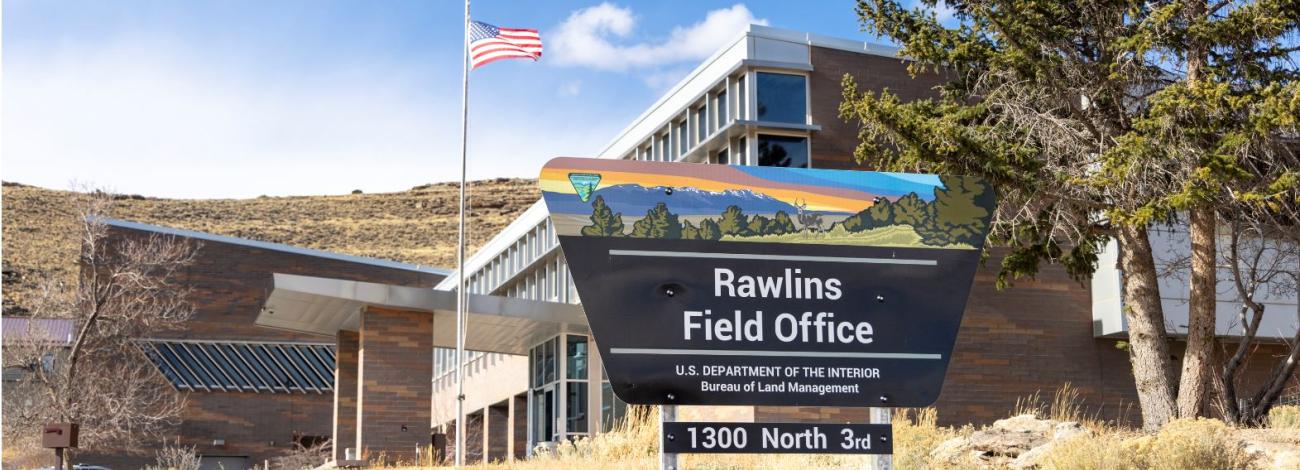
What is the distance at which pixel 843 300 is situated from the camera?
831cm

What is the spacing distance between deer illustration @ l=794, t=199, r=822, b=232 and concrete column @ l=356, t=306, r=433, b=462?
18.0 meters

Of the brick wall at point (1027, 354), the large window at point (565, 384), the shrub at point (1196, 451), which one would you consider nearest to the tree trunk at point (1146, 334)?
the shrub at point (1196, 451)

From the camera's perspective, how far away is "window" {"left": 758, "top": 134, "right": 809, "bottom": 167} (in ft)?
83.0

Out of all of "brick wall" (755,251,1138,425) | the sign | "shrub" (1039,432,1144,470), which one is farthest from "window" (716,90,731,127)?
the sign

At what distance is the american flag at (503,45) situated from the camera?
27359 mm

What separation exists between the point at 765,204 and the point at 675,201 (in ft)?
1.89

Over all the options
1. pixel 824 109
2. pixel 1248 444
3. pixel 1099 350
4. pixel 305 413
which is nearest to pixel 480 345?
pixel 824 109

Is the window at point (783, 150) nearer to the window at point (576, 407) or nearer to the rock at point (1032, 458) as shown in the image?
the window at point (576, 407)

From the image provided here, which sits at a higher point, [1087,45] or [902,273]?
[1087,45]

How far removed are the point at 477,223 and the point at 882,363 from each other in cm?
11374

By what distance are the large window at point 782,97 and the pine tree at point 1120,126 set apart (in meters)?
5.64

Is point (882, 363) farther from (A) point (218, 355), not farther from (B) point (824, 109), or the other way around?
(A) point (218, 355)

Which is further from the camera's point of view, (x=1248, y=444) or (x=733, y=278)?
(x=1248, y=444)

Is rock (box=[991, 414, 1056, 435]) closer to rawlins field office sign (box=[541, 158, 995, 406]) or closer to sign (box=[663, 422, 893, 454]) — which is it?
rawlins field office sign (box=[541, 158, 995, 406])
